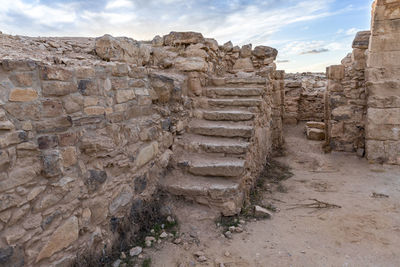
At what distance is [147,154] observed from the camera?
3232 millimetres

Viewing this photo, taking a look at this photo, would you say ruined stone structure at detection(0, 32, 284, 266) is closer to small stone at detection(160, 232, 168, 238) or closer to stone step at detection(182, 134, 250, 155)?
stone step at detection(182, 134, 250, 155)

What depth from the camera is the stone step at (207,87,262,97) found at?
4.89 meters

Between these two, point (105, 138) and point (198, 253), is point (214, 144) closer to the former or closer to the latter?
point (198, 253)

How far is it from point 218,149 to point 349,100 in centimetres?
393

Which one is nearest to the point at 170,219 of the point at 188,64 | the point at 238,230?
the point at 238,230

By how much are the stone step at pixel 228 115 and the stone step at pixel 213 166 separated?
0.88m

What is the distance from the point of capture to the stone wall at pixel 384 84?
17.5ft

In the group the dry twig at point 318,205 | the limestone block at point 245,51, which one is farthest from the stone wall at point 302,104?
the dry twig at point 318,205

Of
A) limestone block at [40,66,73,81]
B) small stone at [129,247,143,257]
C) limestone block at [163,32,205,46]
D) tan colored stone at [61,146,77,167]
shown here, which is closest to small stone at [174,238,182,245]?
small stone at [129,247,143,257]

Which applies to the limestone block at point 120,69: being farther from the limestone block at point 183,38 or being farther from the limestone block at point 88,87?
the limestone block at point 183,38

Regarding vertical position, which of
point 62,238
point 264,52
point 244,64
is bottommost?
point 62,238

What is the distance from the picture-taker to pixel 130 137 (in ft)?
9.74

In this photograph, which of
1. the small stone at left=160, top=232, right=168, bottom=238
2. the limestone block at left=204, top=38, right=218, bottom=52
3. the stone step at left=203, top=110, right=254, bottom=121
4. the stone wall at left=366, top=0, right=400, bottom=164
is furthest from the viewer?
the stone wall at left=366, top=0, right=400, bottom=164

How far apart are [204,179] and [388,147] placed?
4069 millimetres
